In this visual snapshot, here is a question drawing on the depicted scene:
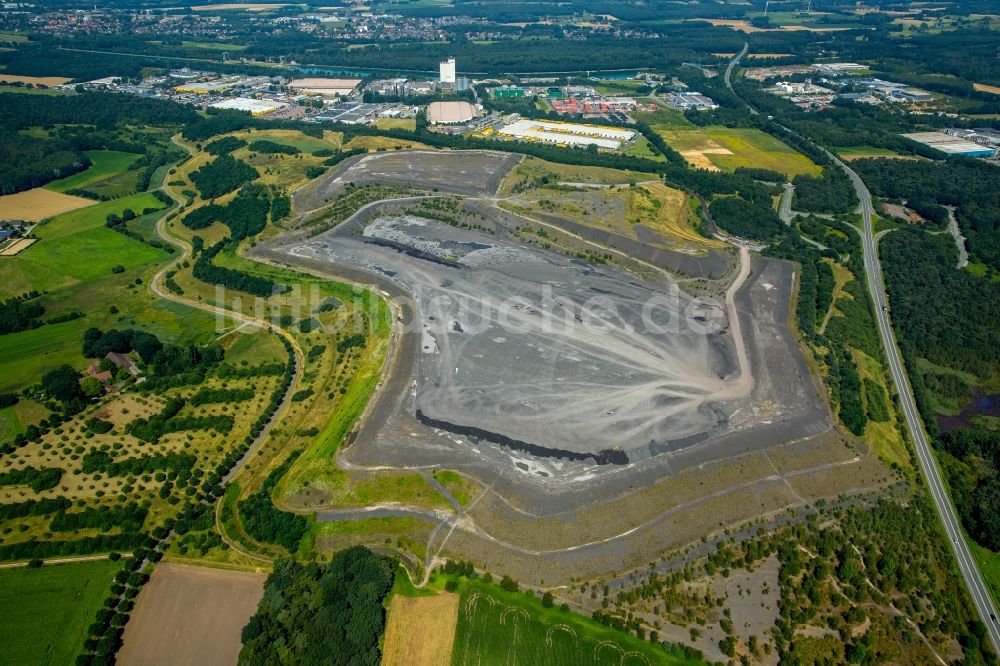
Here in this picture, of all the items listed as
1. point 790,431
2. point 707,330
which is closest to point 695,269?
point 707,330

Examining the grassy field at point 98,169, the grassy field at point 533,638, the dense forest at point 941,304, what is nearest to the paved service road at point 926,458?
the dense forest at point 941,304

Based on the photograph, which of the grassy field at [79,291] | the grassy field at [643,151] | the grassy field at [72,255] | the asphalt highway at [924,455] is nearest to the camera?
the asphalt highway at [924,455]

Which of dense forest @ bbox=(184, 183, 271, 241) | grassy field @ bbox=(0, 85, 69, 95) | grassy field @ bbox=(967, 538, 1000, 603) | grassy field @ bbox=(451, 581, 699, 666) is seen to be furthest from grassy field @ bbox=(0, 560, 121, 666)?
grassy field @ bbox=(0, 85, 69, 95)

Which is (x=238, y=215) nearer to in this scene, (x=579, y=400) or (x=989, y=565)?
(x=579, y=400)

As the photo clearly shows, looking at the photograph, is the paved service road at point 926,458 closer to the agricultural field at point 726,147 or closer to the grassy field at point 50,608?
the agricultural field at point 726,147

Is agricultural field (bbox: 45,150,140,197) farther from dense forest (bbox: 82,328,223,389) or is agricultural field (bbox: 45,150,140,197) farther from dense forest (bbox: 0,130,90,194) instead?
dense forest (bbox: 82,328,223,389)

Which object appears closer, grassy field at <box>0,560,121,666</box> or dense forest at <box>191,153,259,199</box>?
grassy field at <box>0,560,121,666</box>
